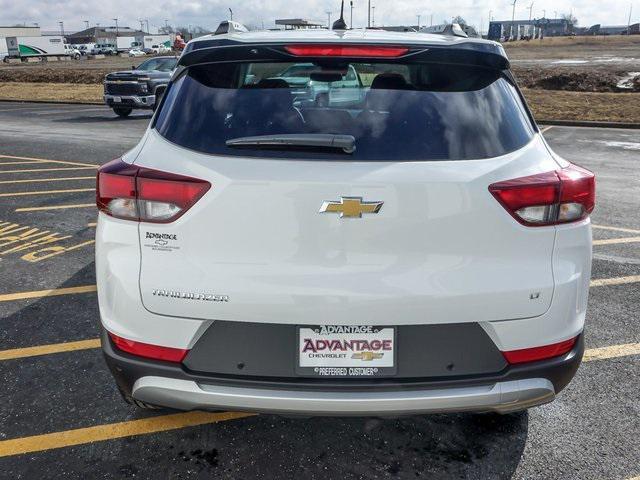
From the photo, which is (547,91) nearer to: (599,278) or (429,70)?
(599,278)

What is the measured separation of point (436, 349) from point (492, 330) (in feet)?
0.70

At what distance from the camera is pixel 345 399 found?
200cm

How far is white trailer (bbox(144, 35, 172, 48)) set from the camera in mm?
111950

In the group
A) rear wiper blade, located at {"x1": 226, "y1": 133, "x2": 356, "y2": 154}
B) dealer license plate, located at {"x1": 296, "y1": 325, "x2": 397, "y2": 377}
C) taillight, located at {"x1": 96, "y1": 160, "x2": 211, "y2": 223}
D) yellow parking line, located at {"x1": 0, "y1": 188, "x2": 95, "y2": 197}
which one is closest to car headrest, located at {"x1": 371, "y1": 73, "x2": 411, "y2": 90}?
rear wiper blade, located at {"x1": 226, "y1": 133, "x2": 356, "y2": 154}

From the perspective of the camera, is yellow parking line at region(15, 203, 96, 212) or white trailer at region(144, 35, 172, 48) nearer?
yellow parking line at region(15, 203, 96, 212)

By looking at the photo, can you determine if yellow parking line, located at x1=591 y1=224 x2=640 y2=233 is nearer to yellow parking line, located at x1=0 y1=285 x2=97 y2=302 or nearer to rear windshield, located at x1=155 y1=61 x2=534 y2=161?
rear windshield, located at x1=155 y1=61 x2=534 y2=161

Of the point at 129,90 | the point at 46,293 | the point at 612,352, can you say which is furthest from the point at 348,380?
the point at 129,90

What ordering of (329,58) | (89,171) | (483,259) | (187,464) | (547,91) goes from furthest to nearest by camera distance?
(547,91) < (89,171) < (187,464) < (329,58) < (483,259)

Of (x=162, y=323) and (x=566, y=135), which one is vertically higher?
(x=162, y=323)

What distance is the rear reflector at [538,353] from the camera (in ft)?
6.77

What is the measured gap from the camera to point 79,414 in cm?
287

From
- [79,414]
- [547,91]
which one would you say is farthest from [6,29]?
[79,414]

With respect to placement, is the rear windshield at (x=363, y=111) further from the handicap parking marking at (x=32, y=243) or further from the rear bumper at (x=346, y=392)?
the handicap parking marking at (x=32, y=243)

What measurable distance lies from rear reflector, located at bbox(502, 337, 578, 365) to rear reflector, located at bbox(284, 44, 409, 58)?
1.20 meters
